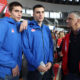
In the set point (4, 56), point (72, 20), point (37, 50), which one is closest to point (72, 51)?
point (72, 20)

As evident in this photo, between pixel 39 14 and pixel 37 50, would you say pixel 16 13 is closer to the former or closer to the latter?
pixel 39 14

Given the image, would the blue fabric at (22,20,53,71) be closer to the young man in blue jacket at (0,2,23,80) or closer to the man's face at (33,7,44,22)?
the man's face at (33,7,44,22)

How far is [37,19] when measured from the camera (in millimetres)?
3498

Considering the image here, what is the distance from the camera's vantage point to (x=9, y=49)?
109 inches

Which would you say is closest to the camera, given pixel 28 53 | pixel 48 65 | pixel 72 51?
pixel 72 51

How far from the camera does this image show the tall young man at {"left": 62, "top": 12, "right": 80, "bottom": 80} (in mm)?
2918

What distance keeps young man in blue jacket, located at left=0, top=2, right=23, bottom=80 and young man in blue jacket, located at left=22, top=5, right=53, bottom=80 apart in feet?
0.94

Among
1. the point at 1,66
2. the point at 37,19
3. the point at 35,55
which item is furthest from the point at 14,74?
the point at 37,19

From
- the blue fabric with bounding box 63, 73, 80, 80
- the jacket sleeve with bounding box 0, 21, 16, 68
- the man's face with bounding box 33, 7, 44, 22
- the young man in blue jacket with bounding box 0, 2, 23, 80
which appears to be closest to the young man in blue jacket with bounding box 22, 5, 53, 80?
the man's face with bounding box 33, 7, 44, 22

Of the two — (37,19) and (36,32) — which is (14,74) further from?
(37,19)

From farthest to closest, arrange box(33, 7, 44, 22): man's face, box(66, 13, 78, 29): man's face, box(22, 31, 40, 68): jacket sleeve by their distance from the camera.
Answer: box(33, 7, 44, 22): man's face, box(22, 31, 40, 68): jacket sleeve, box(66, 13, 78, 29): man's face

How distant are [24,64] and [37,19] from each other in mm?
1007

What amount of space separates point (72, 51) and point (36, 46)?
26.7 inches

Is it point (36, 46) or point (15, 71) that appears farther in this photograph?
point (36, 46)
